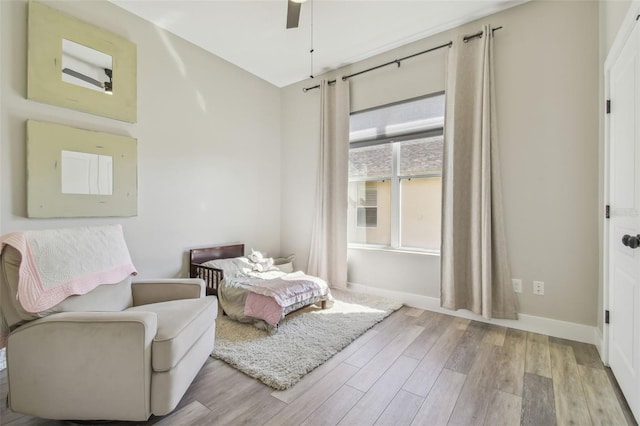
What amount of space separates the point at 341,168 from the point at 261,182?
120 centimetres

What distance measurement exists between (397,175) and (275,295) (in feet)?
6.63

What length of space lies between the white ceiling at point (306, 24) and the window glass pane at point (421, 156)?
1.12m

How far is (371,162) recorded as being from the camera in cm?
371

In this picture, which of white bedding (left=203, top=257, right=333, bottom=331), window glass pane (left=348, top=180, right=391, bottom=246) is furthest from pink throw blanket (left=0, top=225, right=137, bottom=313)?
window glass pane (left=348, top=180, right=391, bottom=246)

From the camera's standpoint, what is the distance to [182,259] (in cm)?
315

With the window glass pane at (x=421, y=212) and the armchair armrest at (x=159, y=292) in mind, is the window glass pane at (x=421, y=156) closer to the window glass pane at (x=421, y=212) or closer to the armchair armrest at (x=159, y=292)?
the window glass pane at (x=421, y=212)

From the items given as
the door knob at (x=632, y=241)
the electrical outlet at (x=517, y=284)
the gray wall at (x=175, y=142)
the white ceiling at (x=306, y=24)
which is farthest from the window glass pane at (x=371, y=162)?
the door knob at (x=632, y=241)

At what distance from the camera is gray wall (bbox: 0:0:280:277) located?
211 cm

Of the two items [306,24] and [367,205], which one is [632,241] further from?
[306,24]

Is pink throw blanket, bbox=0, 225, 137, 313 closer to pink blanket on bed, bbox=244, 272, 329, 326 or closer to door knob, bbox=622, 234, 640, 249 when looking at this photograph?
pink blanket on bed, bbox=244, 272, 329, 326

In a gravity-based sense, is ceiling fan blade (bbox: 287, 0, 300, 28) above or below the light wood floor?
above

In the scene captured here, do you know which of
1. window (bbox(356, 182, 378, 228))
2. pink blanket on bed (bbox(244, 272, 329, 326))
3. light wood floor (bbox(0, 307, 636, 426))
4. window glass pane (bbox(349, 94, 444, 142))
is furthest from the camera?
window (bbox(356, 182, 378, 228))

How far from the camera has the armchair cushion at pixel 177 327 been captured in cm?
142

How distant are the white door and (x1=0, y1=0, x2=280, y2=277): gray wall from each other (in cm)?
354
